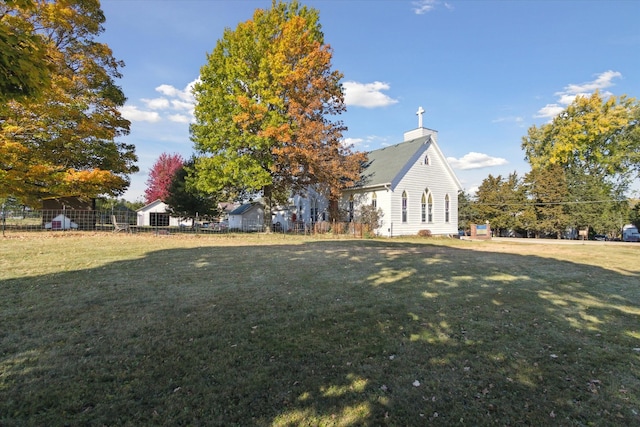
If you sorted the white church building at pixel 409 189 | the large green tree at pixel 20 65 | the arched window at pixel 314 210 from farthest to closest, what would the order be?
1. the arched window at pixel 314 210
2. the white church building at pixel 409 189
3. the large green tree at pixel 20 65

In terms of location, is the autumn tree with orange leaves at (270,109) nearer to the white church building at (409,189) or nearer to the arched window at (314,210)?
the white church building at (409,189)

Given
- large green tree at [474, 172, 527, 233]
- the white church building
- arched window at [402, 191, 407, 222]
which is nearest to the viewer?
the white church building

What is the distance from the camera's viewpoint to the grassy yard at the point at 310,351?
2705 millimetres

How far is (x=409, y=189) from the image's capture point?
24.7 m

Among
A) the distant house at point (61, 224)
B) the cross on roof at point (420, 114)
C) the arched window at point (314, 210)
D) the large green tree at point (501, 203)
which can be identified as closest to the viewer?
the distant house at point (61, 224)

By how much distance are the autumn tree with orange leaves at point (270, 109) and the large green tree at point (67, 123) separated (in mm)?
5398

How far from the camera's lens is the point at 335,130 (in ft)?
75.6

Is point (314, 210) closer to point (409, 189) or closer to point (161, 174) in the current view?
point (409, 189)

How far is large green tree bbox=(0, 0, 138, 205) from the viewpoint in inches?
640

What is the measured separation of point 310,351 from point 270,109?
69.2 ft

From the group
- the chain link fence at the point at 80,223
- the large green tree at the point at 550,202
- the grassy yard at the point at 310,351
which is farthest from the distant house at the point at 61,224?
the large green tree at the point at 550,202

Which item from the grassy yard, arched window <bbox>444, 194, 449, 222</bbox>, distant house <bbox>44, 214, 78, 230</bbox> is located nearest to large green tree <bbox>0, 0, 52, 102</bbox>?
the grassy yard

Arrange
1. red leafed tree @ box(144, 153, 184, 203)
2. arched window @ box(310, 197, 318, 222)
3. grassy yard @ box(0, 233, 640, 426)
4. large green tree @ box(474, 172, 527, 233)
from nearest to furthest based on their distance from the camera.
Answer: grassy yard @ box(0, 233, 640, 426)
arched window @ box(310, 197, 318, 222)
large green tree @ box(474, 172, 527, 233)
red leafed tree @ box(144, 153, 184, 203)

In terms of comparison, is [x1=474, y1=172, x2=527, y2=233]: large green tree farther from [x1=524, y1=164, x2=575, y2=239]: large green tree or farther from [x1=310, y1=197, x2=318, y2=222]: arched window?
[x1=310, y1=197, x2=318, y2=222]: arched window
